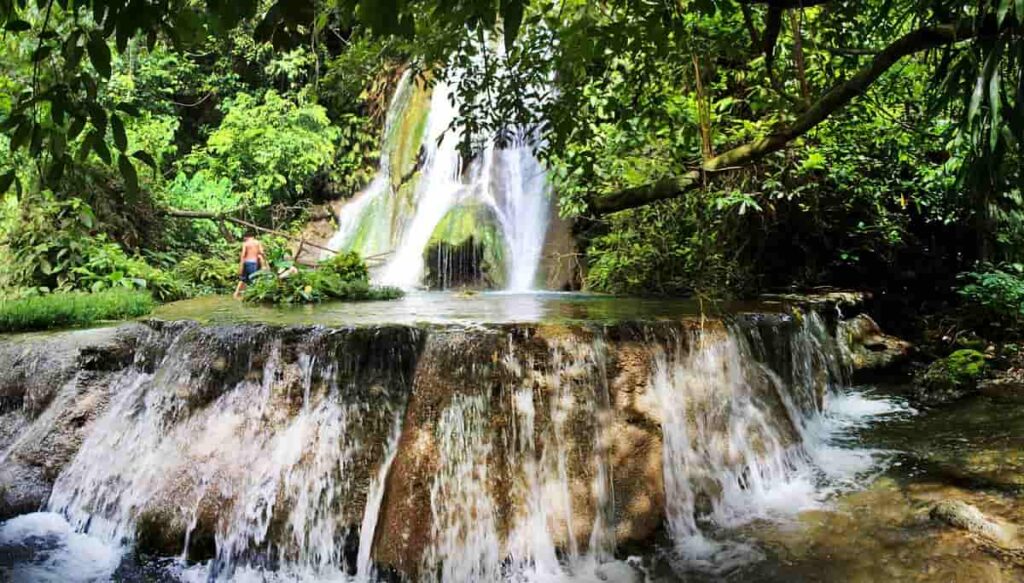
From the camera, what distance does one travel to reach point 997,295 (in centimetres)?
827

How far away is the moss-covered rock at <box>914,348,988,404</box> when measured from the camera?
304 inches

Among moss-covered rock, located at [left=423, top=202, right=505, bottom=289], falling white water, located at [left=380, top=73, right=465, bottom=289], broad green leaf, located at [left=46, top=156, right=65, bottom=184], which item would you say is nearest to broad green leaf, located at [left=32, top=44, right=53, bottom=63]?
broad green leaf, located at [left=46, top=156, right=65, bottom=184]

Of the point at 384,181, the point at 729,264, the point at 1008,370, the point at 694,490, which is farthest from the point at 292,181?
the point at 1008,370

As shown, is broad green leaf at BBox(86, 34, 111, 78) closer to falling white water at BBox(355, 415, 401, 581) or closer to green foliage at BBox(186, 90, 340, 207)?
falling white water at BBox(355, 415, 401, 581)

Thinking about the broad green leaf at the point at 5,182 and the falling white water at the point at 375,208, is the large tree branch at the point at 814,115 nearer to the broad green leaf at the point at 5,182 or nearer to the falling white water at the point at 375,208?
the broad green leaf at the point at 5,182

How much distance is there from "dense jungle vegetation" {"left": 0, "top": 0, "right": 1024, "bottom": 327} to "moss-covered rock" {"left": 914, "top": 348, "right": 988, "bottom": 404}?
3.17ft

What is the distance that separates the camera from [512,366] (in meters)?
5.15

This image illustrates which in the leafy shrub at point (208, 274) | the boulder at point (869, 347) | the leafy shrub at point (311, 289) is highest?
the leafy shrub at point (208, 274)

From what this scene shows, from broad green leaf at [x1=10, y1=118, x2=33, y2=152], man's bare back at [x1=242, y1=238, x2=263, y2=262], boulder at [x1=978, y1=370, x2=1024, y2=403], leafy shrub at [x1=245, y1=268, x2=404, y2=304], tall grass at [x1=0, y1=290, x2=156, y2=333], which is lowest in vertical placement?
boulder at [x1=978, y1=370, x2=1024, y2=403]

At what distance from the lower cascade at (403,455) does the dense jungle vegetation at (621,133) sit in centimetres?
143

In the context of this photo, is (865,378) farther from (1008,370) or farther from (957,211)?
(957,211)

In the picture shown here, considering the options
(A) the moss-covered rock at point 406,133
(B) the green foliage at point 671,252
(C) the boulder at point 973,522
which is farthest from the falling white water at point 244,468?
(A) the moss-covered rock at point 406,133

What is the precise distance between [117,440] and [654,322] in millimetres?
4981

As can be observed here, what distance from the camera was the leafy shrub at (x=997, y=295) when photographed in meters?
8.16
